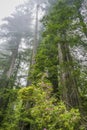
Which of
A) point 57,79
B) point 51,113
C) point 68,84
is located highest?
point 57,79

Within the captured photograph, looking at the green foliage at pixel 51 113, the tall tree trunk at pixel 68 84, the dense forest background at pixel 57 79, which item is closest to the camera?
the green foliage at pixel 51 113

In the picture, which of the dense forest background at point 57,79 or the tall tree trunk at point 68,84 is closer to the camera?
the dense forest background at point 57,79

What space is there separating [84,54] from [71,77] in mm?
1444

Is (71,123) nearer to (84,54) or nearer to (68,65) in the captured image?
(68,65)

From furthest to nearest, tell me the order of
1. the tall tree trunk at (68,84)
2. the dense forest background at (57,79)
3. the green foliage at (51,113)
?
the tall tree trunk at (68,84)
the dense forest background at (57,79)
the green foliage at (51,113)

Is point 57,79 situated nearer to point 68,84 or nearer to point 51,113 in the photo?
point 68,84

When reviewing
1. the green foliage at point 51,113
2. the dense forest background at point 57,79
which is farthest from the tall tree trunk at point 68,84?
the green foliage at point 51,113

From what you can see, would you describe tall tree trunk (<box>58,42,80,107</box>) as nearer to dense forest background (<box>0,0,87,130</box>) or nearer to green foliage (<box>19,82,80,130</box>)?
dense forest background (<box>0,0,87,130</box>)

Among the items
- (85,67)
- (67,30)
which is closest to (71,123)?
(85,67)

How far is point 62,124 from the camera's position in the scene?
472 centimetres

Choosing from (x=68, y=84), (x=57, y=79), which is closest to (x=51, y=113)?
(x=68, y=84)

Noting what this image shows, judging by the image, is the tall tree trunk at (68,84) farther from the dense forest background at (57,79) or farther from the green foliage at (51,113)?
the green foliage at (51,113)

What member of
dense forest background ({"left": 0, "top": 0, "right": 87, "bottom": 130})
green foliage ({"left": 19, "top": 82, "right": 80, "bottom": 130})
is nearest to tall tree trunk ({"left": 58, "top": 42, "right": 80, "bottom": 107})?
dense forest background ({"left": 0, "top": 0, "right": 87, "bottom": 130})

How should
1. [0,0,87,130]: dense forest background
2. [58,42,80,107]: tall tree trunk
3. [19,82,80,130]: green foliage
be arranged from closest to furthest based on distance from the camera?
[19,82,80,130]: green foliage
[0,0,87,130]: dense forest background
[58,42,80,107]: tall tree trunk
